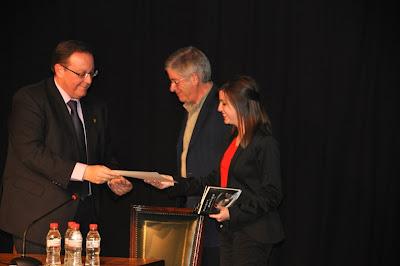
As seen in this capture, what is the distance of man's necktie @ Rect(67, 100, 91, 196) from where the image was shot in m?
4.19

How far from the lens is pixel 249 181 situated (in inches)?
149

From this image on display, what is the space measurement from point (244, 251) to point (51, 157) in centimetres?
122

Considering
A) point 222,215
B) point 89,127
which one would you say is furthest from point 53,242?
point 89,127

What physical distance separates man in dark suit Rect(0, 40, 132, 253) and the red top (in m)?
0.62

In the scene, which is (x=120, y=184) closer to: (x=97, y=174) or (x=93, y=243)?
(x=97, y=174)

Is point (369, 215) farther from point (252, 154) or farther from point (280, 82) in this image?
point (252, 154)

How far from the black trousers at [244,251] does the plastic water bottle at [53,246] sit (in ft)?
3.23

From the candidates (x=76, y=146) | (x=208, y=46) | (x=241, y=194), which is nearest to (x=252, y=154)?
(x=241, y=194)

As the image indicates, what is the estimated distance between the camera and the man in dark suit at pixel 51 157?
3.97 meters

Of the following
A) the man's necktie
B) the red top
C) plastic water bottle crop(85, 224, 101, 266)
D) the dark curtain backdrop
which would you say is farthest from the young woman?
the dark curtain backdrop

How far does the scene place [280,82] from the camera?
511cm

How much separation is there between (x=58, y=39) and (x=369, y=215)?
2907 millimetres

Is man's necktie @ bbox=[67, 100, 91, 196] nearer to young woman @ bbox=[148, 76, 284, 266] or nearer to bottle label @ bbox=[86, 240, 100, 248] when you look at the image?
young woman @ bbox=[148, 76, 284, 266]

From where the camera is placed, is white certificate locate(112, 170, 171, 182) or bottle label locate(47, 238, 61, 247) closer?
bottle label locate(47, 238, 61, 247)
